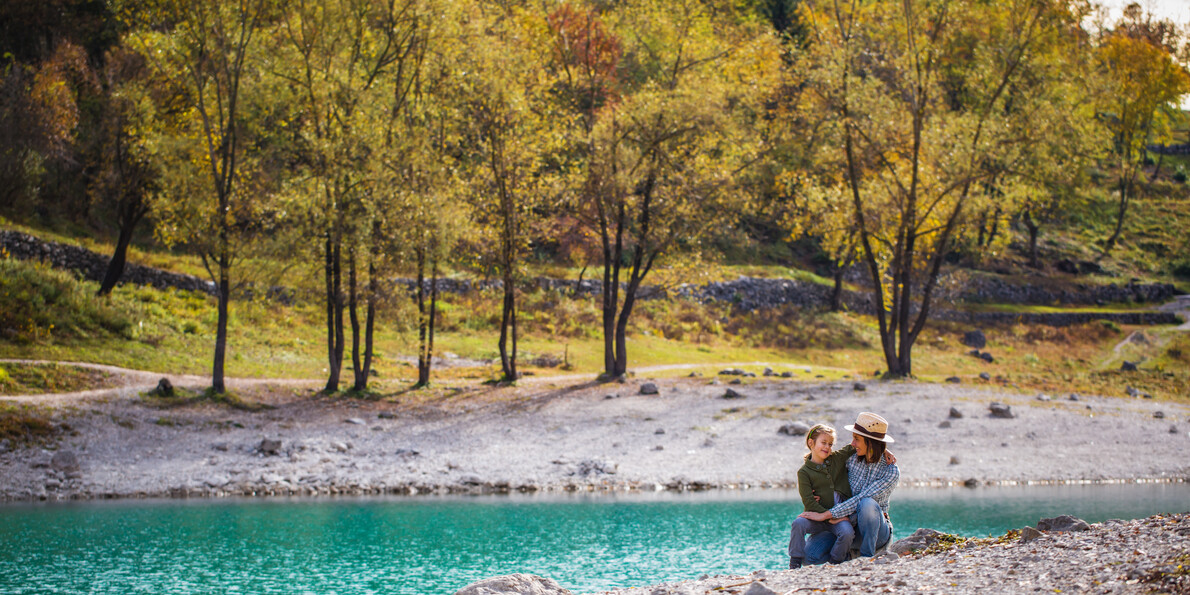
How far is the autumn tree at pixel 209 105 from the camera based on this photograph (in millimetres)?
28172

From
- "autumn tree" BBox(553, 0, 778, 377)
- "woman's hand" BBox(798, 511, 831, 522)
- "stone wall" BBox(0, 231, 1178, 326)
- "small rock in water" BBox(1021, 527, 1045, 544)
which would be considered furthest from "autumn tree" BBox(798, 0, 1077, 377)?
"woman's hand" BBox(798, 511, 831, 522)

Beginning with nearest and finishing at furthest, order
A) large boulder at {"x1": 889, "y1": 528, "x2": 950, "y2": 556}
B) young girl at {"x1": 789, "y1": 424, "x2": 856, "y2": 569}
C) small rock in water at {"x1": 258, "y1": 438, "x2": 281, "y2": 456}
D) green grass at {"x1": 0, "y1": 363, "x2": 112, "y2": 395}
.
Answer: young girl at {"x1": 789, "y1": 424, "x2": 856, "y2": 569}
large boulder at {"x1": 889, "y1": 528, "x2": 950, "y2": 556}
small rock in water at {"x1": 258, "y1": 438, "x2": 281, "y2": 456}
green grass at {"x1": 0, "y1": 363, "x2": 112, "y2": 395}

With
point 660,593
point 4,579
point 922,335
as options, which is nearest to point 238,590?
point 4,579

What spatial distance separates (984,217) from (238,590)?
34672 mm

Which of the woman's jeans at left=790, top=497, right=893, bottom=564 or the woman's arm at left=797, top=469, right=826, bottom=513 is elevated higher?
the woman's arm at left=797, top=469, right=826, bottom=513

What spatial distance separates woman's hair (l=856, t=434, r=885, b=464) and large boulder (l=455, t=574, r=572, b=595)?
359cm

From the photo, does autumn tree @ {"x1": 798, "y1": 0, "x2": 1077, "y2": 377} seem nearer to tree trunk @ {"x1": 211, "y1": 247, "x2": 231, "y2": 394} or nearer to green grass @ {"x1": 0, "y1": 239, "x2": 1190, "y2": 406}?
green grass @ {"x1": 0, "y1": 239, "x2": 1190, "y2": 406}

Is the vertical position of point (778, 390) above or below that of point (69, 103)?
below

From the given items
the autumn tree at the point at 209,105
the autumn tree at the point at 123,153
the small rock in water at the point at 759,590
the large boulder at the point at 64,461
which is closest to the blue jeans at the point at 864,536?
the small rock in water at the point at 759,590

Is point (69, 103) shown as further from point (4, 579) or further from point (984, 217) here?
point (984, 217)

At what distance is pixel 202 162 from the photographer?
Result: 3102cm

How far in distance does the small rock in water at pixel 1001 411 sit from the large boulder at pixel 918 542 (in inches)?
753

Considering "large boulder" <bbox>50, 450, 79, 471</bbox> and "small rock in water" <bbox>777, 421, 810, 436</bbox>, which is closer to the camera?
"large boulder" <bbox>50, 450, 79, 471</bbox>

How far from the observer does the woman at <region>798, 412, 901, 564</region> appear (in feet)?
32.0
